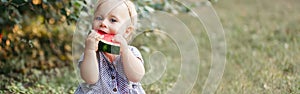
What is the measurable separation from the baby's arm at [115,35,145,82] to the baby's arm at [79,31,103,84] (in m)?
0.14

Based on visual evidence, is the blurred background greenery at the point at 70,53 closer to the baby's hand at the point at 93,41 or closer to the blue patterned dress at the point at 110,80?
the blue patterned dress at the point at 110,80

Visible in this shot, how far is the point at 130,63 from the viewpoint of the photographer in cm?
326

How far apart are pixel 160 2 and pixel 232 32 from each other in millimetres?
1811

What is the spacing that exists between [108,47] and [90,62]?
13cm

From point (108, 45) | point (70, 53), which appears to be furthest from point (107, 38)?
point (70, 53)

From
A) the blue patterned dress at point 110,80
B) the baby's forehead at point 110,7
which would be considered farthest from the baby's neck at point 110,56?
the baby's forehead at point 110,7

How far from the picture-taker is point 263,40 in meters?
6.42

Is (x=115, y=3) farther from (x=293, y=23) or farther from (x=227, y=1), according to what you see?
(x=227, y=1)

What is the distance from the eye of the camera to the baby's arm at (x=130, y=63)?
10.6 feet

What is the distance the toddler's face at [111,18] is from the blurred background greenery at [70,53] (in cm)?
100

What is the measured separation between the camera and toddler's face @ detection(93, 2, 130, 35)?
3.27m

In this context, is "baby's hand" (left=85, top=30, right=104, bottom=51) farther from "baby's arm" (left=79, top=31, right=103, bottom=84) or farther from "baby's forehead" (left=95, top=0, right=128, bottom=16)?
"baby's forehead" (left=95, top=0, right=128, bottom=16)

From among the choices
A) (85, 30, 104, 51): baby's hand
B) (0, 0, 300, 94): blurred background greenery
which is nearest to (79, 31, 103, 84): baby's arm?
(85, 30, 104, 51): baby's hand

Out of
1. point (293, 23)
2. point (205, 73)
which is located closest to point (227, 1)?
point (293, 23)
